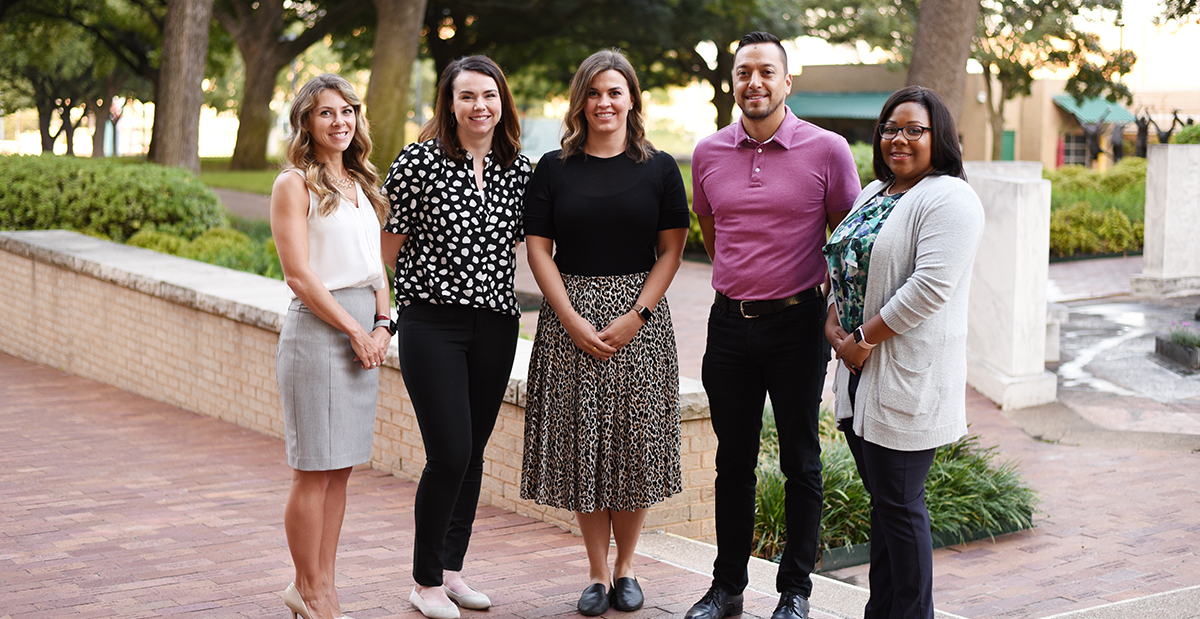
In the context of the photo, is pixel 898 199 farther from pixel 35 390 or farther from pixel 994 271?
pixel 35 390

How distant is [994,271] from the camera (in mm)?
8922

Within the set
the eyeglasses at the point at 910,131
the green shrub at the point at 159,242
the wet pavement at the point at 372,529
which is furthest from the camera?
the green shrub at the point at 159,242

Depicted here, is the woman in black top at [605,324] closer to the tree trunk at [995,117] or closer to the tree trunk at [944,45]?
the tree trunk at [944,45]

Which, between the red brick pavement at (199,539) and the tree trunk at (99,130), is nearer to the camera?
the red brick pavement at (199,539)

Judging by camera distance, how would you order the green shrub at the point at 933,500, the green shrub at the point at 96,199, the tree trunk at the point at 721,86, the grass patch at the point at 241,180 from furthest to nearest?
the tree trunk at the point at 721,86
the grass patch at the point at 241,180
the green shrub at the point at 96,199
the green shrub at the point at 933,500

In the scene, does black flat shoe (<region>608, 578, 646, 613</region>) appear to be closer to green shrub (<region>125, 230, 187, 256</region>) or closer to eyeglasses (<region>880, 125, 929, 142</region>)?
eyeglasses (<region>880, 125, 929, 142</region>)

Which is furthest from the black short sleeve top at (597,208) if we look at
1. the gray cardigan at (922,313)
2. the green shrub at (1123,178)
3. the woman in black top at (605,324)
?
the green shrub at (1123,178)

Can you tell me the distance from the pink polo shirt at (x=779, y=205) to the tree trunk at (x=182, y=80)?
36.6 ft

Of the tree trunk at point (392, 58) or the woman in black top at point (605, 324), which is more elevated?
the tree trunk at point (392, 58)

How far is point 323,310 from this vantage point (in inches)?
142

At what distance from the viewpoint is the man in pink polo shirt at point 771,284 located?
3840 mm

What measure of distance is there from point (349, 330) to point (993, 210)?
667 centimetres

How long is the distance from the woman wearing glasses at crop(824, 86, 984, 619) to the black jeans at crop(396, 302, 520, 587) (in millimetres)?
1237

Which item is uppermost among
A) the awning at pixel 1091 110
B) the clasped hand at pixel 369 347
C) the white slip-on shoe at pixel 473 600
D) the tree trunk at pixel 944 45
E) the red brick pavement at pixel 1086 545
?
the awning at pixel 1091 110
